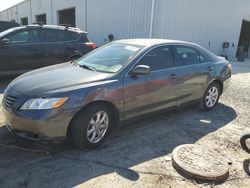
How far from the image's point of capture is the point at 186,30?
1379 centimetres

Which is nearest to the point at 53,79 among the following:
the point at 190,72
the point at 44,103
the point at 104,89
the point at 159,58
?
the point at 44,103

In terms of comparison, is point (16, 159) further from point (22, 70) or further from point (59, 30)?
point (59, 30)

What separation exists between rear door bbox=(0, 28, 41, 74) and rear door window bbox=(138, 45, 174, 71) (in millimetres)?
4242

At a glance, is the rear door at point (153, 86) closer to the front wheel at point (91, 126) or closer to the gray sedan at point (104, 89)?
the gray sedan at point (104, 89)

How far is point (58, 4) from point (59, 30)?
14.5 meters

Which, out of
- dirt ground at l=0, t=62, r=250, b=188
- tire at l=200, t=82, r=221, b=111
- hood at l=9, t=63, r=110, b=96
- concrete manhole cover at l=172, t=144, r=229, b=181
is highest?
hood at l=9, t=63, r=110, b=96

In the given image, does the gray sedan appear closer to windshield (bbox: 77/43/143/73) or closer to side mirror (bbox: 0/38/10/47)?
windshield (bbox: 77/43/143/73)

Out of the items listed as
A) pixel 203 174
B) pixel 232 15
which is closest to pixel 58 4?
pixel 232 15

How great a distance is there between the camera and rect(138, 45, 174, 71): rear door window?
4430 millimetres

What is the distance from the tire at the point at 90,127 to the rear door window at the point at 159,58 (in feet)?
3.51

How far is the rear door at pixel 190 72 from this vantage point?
496 centimetres

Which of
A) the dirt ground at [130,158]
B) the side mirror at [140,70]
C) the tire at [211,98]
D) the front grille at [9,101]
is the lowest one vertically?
the dirt ground at [130,158]

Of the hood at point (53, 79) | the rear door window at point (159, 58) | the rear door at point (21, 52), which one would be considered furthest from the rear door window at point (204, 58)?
the rear door at point (21, 52)

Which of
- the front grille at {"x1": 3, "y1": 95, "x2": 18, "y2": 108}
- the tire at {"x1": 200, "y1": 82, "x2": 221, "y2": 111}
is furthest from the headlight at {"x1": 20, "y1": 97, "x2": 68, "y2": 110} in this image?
the tire at {"x1": 200, "y1": 82, "x2": 221, "y2": 111}
